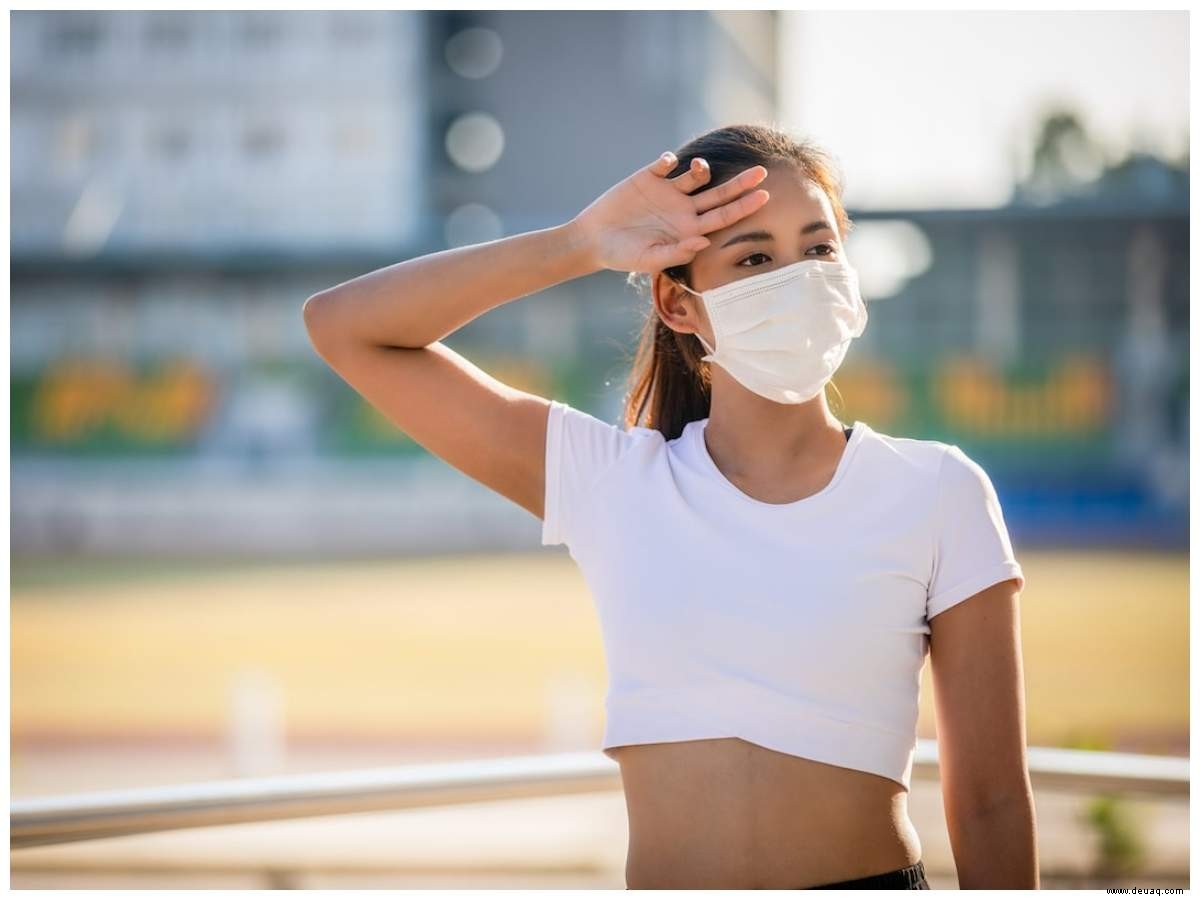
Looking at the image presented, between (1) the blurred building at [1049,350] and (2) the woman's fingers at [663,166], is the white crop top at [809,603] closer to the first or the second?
(2) the woman's fingers at [663,166]

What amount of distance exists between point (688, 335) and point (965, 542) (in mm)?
623

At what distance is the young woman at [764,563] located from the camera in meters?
1.74

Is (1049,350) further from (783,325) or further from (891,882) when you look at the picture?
(891,882)

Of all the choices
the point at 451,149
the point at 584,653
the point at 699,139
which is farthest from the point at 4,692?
the point at 451,149

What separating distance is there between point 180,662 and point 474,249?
13910 mm

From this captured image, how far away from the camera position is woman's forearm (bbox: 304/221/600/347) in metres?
1.99

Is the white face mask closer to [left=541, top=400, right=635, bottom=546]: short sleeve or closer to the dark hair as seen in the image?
the dark hair

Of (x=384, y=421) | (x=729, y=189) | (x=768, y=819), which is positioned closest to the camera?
(x=768, y=819)

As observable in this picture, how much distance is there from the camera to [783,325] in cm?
198

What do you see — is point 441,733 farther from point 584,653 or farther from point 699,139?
point 699,139

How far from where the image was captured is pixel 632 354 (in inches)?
98.5

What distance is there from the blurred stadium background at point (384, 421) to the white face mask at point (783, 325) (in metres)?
0.30

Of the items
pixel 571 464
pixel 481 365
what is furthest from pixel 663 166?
pixel 481 365

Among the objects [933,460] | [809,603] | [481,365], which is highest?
[481,365]
